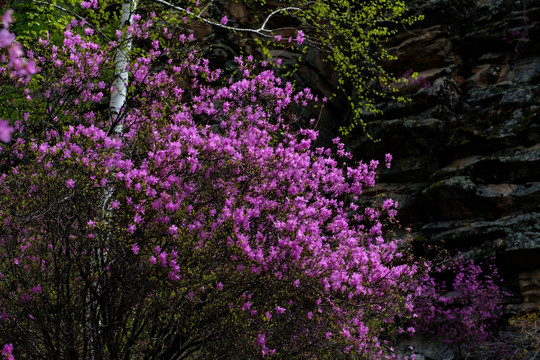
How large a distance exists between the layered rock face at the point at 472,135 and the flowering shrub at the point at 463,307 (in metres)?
0.74

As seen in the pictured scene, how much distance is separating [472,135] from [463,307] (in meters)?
5.91

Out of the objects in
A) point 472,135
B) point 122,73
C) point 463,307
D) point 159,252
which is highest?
point 472,135

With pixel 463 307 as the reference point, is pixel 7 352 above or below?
below

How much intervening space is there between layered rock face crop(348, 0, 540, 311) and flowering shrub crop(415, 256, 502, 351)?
74 centimetres

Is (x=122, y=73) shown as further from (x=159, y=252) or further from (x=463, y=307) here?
(x=463, y=307)

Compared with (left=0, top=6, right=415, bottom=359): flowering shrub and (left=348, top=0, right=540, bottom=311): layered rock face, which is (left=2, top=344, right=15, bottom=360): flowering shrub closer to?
(left=0, top=6, right=415, bottom=359): flowering shrub

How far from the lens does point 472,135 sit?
47.2 ft

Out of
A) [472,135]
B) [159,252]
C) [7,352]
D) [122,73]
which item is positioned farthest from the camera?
[472,135]

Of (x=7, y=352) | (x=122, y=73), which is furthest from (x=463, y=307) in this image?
(x=7, y=352)

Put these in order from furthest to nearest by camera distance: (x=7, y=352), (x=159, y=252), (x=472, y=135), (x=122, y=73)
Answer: (x=472, y=135), (x=122, y=73), (x=159, y=252), (x=7, y=352)

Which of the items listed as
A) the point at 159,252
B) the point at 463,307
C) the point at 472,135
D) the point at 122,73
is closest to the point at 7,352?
the point at 159,252

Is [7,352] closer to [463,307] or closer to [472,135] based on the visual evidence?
[463,307]

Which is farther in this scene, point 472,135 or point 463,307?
point 472,135

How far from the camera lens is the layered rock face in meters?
12.4
